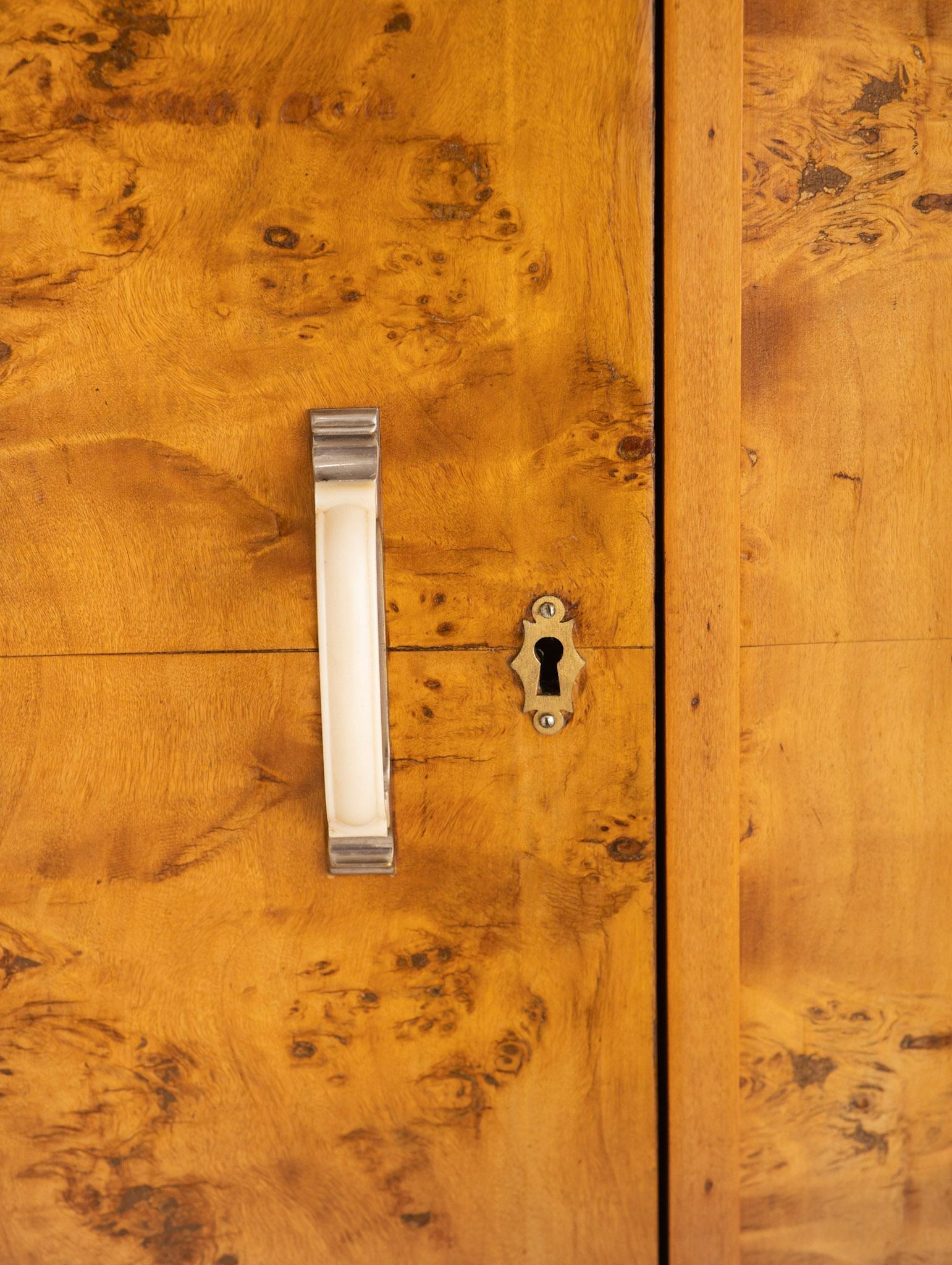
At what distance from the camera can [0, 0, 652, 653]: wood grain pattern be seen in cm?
52

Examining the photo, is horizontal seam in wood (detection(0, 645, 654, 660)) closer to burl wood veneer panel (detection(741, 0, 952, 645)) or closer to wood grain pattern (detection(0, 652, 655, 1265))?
wood grain pattern (detection(0, 652, 655, 1265))

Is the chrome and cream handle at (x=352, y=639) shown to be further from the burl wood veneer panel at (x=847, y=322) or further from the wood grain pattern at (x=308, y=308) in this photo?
the burl wood veneer panel at (x=847, y=322)

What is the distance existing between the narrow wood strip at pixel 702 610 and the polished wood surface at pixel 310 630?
0.02m

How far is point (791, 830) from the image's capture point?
1.95ft

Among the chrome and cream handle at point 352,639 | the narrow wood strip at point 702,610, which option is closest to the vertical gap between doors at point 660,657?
the narrow wood strip at point 702,610

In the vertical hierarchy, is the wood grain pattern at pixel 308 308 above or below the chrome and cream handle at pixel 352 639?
above

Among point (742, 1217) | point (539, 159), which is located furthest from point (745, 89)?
point (742, 1217)

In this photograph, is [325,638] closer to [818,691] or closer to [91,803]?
[91,803]

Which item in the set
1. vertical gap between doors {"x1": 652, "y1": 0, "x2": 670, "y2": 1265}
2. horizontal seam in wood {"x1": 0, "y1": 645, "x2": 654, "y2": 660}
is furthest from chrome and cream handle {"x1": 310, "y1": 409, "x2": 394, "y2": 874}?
vertical gap between doors {"x1": 652, "y1": 0, "x2": 670, "y2": 1265}

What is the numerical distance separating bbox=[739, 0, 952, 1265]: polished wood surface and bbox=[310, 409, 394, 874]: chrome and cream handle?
239mm

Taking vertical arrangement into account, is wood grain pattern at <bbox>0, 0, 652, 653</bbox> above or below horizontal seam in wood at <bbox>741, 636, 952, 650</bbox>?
above

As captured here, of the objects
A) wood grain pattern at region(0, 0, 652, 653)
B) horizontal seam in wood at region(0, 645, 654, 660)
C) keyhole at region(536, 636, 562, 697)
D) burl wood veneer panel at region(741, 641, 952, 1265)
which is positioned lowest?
burl wood veneer panel at region(741, 641, 952, 1265)

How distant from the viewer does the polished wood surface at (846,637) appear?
21.9 inches

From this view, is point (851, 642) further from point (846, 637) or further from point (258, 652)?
point (258, 652)
